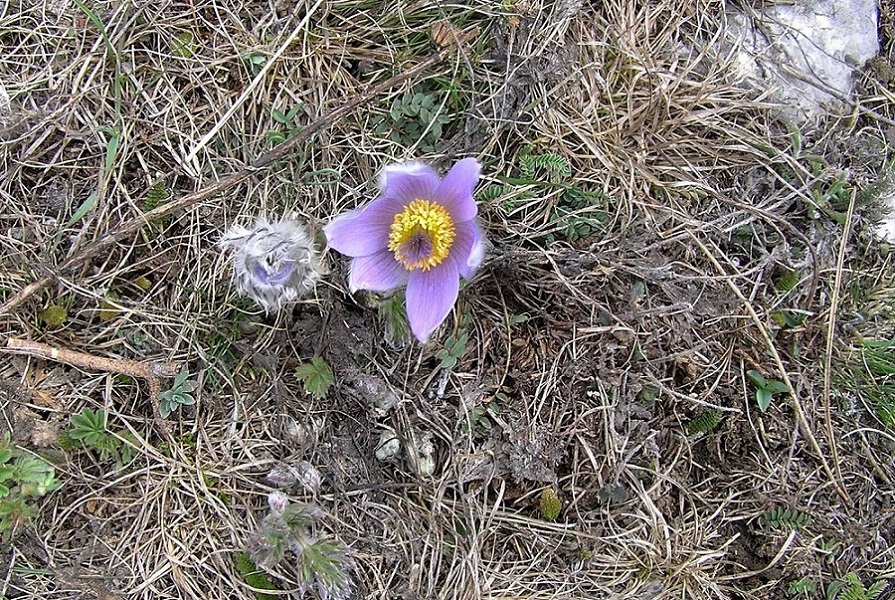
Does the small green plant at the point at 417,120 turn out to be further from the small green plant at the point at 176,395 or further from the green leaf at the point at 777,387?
the green leaf at the point at 777,387

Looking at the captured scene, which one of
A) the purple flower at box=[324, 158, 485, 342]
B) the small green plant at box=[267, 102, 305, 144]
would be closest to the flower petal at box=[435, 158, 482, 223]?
the purple flower at box=[324, 158, 485, 342]

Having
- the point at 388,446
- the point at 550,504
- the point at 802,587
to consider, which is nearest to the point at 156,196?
the point at 388,446

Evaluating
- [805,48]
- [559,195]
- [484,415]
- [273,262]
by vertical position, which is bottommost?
[484,415]

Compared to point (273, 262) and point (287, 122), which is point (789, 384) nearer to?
point (273, 262)

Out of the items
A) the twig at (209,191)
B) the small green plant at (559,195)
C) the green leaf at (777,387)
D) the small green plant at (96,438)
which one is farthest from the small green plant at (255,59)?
the green leaf at (777,387)

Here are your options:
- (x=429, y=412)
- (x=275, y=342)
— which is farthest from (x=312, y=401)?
(x=429, y=412)

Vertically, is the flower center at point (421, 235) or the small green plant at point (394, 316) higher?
the flower center at point (421, 235)

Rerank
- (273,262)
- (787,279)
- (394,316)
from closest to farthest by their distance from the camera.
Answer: (273,262), (394,316), (787,279)
